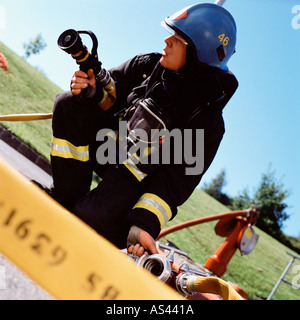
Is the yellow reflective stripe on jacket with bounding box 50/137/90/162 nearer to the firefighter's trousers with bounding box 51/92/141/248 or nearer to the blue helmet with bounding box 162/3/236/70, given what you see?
the firefighter's trousers with bounding box 51/92/141/248

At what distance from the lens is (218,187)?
50.2m

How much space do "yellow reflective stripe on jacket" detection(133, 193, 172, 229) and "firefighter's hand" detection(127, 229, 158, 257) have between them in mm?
144

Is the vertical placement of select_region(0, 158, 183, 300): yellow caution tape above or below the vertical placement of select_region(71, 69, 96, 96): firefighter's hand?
below

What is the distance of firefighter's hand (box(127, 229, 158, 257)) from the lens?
170 cm

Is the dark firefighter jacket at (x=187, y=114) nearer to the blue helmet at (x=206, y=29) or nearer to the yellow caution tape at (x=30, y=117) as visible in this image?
the blue helmet at (x=206, y=29)

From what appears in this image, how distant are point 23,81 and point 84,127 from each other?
12.4m

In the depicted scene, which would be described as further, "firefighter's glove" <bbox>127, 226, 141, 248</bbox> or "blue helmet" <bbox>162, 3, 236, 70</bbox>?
"blue helmet" <bbox>162, 3, 236, 70</bbox>

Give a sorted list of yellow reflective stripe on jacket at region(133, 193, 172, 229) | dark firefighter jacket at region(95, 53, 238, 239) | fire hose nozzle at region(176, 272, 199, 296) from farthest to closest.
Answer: dark firefighter jacket at region(95, 53, 238, 239) → yellow reflective stripe on jacket at region(133, 193, 172, 229) → fire hose nozzle at region(176, 272, 199, 296)

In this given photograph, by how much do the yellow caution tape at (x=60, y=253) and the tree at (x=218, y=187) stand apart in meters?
49.0

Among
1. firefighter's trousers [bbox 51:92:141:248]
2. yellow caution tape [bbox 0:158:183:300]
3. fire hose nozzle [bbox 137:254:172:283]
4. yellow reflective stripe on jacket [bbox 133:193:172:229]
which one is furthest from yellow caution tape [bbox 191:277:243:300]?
firefighter's trousers [bbox 51:92:141:248]

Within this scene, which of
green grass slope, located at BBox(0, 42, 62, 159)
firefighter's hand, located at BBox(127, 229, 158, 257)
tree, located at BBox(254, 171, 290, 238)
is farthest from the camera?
tree, located at BBox(254, 171, 290, 238)

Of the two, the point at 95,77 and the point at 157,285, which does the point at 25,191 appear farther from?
the point at 95,77
